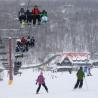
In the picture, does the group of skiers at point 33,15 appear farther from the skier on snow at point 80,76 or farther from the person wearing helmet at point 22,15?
the skier on snow at point 80,76

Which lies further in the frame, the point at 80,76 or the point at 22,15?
the point at 80,76

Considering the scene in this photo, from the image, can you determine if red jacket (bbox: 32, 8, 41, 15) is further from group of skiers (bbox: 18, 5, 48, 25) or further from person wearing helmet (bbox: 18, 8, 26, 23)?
person wearing helmet (bbox: 18, 8, 26, 23)

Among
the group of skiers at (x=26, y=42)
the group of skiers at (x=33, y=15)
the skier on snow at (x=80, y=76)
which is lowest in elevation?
the skier on snow at (x=80, y=76)

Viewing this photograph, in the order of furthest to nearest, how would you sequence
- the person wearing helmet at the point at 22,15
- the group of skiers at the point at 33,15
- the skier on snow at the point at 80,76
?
the skier on snow at the point at 80,76 < the person wearing helmet at the point at 22,15 < the group of skiers at the point at 33,15

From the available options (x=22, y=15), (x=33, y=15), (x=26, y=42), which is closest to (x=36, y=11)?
(x=33, y=15)

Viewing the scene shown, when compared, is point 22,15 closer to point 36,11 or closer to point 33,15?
point 33,15

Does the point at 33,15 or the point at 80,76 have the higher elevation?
the point at 33,15

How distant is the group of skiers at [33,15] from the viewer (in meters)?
25.5

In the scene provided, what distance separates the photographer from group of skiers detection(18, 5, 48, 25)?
25.5 meters

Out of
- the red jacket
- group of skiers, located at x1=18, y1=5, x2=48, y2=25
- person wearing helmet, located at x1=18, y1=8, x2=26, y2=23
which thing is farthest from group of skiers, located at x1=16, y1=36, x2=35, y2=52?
the red jacket

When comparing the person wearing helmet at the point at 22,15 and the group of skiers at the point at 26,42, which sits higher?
the person wearing helmet at the point at 22,15

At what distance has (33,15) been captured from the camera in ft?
83.7

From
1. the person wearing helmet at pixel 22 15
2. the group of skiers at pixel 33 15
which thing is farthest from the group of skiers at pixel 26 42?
the person wearing helmet at pixel 22 15

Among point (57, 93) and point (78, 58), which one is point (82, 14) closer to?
point (78, 58)
